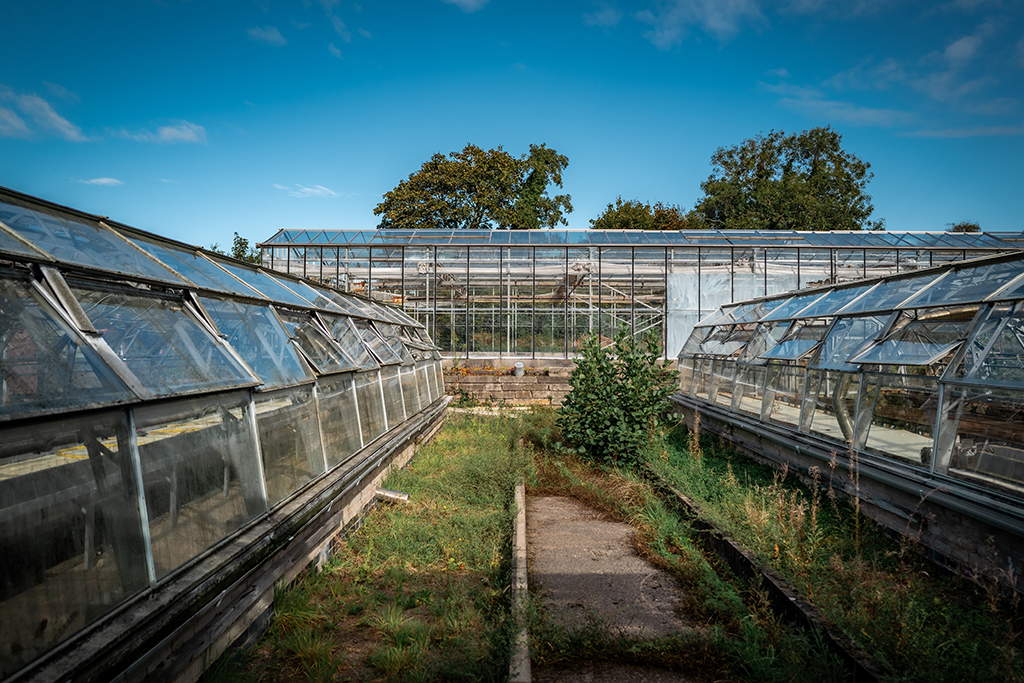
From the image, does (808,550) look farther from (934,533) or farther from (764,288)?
(764,288)

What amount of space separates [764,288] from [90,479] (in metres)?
20.0

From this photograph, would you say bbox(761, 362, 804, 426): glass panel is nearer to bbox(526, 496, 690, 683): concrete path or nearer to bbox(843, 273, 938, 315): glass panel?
bbox(843, 273, 938, 315): glass panel

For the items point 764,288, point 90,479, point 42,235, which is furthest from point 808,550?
point 764,288

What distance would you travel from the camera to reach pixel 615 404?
864 cm

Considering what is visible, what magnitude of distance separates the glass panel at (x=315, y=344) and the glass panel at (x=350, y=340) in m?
0.40

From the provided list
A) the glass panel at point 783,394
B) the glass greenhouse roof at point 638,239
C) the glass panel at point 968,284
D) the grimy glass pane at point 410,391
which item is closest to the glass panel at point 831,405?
the glass panel at point 783,394

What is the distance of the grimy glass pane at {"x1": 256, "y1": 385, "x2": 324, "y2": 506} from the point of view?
425 centimetres

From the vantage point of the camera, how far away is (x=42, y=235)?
3420 millimetres

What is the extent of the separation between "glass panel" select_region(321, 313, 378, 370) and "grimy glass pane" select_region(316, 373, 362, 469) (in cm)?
57

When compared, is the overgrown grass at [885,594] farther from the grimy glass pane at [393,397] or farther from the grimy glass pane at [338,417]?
the grimy glass pane at [393,397]

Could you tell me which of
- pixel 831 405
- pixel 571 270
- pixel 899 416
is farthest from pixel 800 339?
pixel 571 270

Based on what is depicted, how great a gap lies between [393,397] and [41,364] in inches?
240

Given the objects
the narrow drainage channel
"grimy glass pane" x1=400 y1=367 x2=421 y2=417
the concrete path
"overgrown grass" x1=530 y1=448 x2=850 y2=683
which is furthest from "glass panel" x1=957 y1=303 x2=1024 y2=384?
"grimy glass pane" x1=400 y1=367 x2=421 y2=417

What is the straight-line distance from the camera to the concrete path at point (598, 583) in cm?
367
